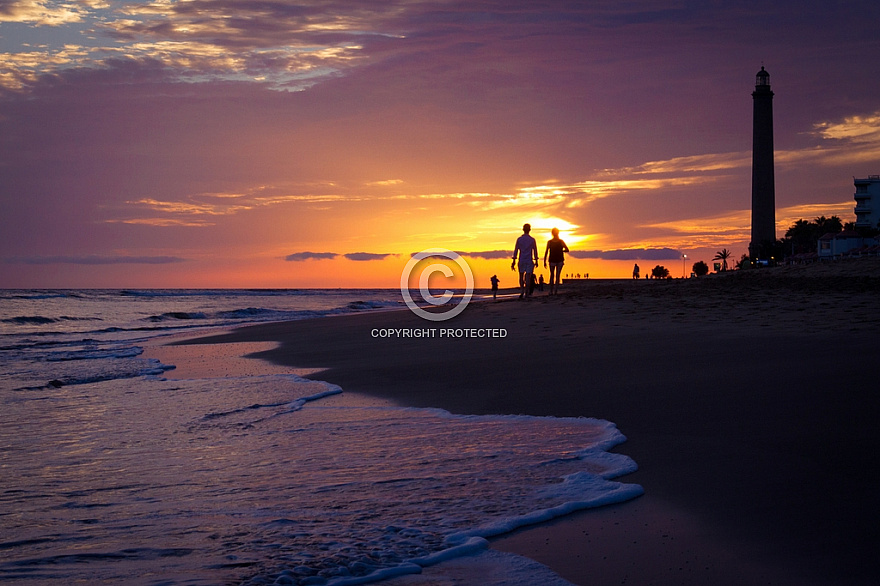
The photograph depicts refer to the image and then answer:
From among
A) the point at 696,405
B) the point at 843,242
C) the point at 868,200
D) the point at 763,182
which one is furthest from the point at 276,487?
the point at 868,200

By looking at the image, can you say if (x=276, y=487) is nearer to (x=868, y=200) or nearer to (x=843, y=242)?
(x=843, y=242)

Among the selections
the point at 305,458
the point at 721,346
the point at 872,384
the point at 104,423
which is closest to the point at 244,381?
the point at 104,423

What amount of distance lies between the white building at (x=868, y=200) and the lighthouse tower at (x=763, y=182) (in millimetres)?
36972

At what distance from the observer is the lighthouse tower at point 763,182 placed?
6209 centimetres

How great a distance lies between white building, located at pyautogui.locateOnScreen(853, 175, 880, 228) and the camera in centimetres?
9081

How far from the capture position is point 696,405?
585 centimetres

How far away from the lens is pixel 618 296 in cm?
1770

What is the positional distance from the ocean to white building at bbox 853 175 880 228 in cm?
Result: 10220

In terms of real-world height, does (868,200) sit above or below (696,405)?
above

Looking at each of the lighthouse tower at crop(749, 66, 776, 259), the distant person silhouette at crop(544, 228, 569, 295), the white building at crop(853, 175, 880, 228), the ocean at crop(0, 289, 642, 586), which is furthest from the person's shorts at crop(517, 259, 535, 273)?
the white building at crop(853, 175, 880, 228)

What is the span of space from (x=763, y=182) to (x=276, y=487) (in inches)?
2620

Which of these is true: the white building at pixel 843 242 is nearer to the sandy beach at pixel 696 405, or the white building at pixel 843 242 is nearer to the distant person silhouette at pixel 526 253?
the distant person silhouette at pixel 526 253

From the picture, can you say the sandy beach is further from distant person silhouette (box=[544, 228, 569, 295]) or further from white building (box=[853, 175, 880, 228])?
white building (box=[853, 175, 880, 228])

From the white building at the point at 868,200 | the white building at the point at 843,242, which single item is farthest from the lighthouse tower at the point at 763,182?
the white building at the point at 868,200
